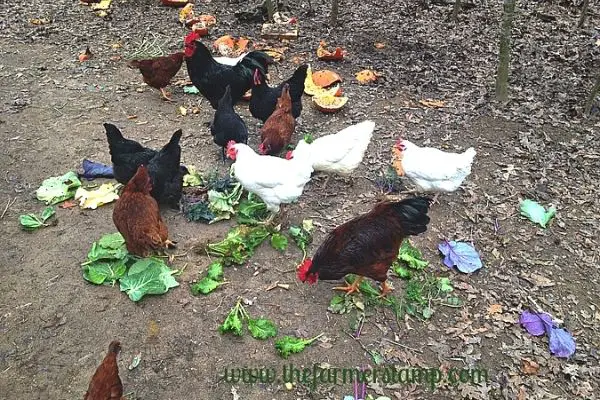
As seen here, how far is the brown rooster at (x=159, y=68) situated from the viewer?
256 inches

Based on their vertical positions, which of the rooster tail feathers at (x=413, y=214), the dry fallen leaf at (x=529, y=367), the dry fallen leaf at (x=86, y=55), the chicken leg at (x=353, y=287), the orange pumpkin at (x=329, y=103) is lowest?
the dry fallen leaf at (x=86, y=55)

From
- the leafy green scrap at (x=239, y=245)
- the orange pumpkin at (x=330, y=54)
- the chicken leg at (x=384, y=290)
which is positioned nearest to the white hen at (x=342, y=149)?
the leafy green scrap at (x=239, y=245)

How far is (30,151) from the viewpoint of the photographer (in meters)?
5.70

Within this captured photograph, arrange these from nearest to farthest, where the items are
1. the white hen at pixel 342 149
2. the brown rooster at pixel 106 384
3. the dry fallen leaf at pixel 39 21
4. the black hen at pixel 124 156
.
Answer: the brown rooster at pixel 106 384
the black hen at pixel 124 156
the white hen at pixel 342 149
the dry fallen leaf at pixel 39 21

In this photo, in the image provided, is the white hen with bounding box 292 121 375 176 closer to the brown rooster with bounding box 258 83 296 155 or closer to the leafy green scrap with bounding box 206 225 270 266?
the brown rooster with bounding box 258 83 296 155

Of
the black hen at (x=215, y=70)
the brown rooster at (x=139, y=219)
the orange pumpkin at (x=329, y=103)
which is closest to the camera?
the brown rooster at (x=139, y=219)

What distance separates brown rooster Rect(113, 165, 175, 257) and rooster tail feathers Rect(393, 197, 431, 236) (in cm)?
204

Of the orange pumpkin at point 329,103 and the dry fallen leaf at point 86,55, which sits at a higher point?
the orange pumpkin at point 329,103

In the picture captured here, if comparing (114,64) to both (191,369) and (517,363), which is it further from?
(517,363)

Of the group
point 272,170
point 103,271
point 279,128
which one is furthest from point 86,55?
point 272,170

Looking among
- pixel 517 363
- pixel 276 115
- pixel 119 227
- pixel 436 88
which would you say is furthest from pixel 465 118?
pixel 119 227

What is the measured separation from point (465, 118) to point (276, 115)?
2.69 metres

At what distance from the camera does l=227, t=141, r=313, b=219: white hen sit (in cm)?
429

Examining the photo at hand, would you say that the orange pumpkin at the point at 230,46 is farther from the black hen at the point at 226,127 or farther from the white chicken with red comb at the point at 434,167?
the white chicken with red comb at the point at 434,167
